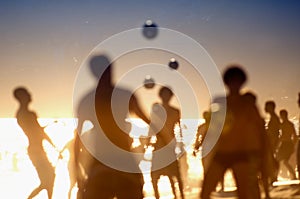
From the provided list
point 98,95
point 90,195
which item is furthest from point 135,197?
point 98,95

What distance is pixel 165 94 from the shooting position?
803 centimetres

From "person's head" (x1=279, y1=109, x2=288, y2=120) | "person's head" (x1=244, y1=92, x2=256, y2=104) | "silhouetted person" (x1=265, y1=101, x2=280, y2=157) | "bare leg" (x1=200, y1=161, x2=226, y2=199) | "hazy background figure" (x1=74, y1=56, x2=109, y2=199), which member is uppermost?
"person's head" (x1=279, y1=109, x2=288, y2=120)

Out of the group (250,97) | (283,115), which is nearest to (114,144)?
(250,97)

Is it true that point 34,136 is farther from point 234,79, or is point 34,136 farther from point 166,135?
point 234,79

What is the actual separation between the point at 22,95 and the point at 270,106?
16.8 feet

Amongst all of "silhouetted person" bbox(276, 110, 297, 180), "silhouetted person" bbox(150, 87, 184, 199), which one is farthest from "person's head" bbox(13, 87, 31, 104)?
"silhouetted person" bbox(276, 110, 297, 180)

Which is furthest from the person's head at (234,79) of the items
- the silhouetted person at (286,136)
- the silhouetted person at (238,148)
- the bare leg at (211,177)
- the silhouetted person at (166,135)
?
the silhouetted person at (286,136)

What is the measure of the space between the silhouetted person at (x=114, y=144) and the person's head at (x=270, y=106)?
20.1 ft

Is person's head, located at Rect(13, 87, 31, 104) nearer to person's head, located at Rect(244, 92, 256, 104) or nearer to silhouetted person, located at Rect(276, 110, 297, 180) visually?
person's head, located at Rect(244, 92, 256, 104)

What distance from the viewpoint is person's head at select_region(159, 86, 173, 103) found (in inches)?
316

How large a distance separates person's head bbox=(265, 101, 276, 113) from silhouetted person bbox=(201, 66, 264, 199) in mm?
4860

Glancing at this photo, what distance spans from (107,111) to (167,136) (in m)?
3.17

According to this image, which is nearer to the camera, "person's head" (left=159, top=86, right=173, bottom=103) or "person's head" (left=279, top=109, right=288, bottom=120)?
"person's head" (left=159, top=86, right=173, bottom=103)

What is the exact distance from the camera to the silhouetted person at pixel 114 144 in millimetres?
4688
